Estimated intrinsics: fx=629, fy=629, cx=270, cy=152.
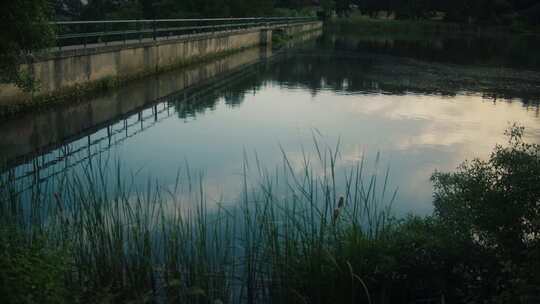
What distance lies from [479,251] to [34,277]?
2.95 metres

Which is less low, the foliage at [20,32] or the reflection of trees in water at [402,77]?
the foliage at [20,32]

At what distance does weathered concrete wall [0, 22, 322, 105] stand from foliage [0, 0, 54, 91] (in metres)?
1.31

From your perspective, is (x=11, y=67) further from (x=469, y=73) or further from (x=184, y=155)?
(x=469, y=73)

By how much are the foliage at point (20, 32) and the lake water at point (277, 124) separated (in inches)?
43.4

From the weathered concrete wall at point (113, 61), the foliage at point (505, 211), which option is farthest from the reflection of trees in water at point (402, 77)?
the foliage at point (505, 211)

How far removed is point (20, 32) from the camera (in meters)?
9.41

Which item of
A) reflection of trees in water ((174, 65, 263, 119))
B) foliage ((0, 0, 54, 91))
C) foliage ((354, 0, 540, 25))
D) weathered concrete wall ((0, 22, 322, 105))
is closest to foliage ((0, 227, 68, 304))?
foliage ((0, 0, 54, 91))

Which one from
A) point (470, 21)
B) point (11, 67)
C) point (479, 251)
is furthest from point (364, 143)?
point (470, 21)

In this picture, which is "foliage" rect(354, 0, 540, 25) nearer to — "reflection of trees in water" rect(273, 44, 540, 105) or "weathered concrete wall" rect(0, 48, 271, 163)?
"reflection of trees in water" rect(273, 44, 540, 105)

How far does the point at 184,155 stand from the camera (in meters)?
9.99

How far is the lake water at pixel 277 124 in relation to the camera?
916 cm

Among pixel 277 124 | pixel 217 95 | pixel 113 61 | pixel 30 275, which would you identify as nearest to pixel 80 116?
pixel 277 124

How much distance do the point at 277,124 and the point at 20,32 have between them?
551 cm

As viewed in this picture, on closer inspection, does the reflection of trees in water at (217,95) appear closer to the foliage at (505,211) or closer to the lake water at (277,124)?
the lake water at (277,124)
